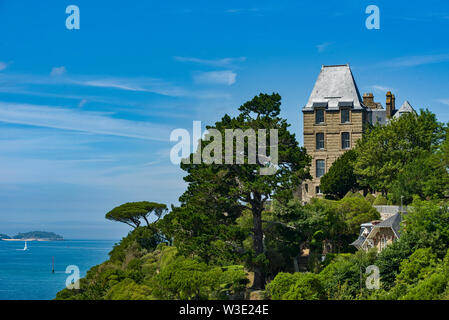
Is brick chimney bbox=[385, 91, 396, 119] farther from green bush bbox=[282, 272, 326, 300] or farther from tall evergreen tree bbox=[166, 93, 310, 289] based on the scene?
green bush bbox=[282, 272, 326, 300]

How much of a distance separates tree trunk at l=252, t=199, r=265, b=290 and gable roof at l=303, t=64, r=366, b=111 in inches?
1254

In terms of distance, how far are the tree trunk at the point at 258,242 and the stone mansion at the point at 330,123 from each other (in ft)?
88.7

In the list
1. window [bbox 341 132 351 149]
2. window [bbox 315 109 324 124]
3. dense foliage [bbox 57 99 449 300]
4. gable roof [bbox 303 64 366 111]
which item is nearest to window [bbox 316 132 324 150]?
window [bbox 315 109 324 124]

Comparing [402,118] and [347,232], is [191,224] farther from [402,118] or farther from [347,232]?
[402,118]

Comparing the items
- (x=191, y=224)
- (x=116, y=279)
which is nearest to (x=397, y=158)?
(x=191, y=224)

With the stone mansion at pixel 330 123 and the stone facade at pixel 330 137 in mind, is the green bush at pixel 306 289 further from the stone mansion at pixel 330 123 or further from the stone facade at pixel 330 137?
the stone facade at pixel 330 137

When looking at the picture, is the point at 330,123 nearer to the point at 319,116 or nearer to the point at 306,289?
the point at 319,116

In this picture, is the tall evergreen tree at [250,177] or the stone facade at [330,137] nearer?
the tall evergreen tree at [250,177]

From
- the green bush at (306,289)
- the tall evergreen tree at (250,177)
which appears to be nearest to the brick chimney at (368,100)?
the tall evergreen tree at (250,177)

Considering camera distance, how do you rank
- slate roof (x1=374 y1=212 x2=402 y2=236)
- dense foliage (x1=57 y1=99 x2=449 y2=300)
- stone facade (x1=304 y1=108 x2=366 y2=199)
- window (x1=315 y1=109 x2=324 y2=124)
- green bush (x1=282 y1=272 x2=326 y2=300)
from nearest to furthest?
green bush (x1=282 y1=272 x2=326 y2=300) → dense foliage (x1=57 y1=99 x2=449 y2=300) → slate roof (x1=374 y1=212 x2=402 y2=236) → stone facade (x1=304 y1=108 x2=366 y2=199) → window (x1=315 y1=109 x2=324 y2=124)

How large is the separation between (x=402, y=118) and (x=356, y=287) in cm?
3157

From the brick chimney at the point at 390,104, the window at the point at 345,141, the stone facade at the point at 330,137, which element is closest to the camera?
the stone facade at the point at 330,137

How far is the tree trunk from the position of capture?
48.8m

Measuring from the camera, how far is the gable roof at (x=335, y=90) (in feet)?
260
